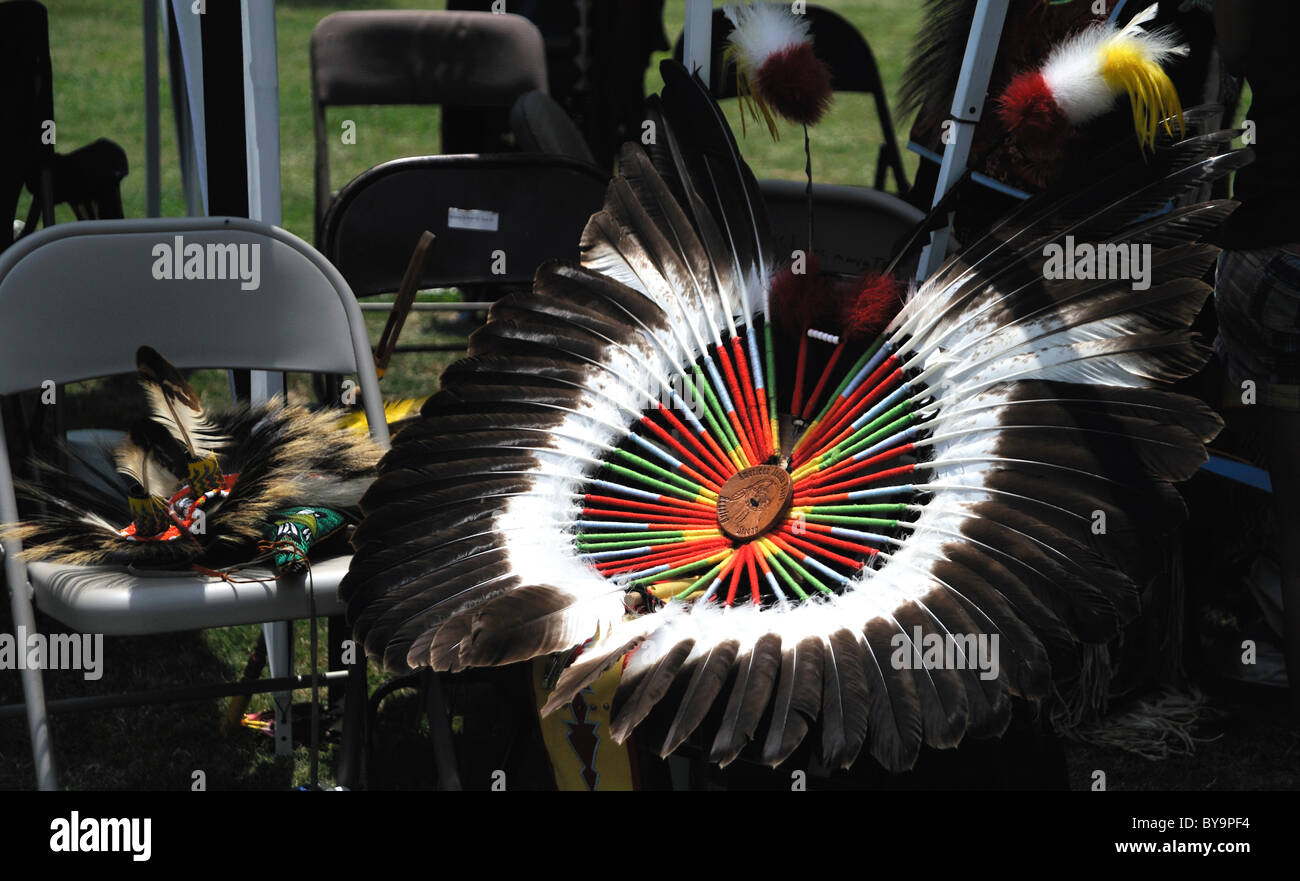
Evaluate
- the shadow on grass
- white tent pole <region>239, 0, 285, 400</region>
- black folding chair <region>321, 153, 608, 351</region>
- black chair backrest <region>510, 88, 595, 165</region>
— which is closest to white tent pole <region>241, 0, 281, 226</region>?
white tent pole <region>239, 0, 285, 400</region>

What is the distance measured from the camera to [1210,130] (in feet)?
7.39

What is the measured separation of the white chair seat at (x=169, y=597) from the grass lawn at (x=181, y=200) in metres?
0.54

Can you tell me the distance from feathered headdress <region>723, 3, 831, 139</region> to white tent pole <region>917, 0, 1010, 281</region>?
0.24 meters

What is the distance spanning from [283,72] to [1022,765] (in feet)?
31.5

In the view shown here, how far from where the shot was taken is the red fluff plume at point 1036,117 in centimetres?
210

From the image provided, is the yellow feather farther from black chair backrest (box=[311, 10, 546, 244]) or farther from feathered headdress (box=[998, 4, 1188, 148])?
black chair backrest (box=[311, 10, 546, 244])

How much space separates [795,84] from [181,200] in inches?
197

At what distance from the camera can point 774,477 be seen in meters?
2.06

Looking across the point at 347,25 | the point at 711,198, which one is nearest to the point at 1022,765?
the point at 711,198

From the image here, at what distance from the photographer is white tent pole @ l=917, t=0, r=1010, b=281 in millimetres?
2203

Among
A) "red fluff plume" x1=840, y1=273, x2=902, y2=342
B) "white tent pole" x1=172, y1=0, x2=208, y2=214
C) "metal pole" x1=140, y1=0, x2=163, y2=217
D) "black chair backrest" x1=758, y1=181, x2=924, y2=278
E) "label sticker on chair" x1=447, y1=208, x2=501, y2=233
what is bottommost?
"red fluff plume" x1=840, y1=273, x2=902, y2=342

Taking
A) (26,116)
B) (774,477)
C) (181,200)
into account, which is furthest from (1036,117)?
(181,200)

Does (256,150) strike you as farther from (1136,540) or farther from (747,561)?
(1136,540)

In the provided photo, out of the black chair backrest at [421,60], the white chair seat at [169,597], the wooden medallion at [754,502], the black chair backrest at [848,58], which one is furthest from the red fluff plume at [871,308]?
the black chair backrest at [421,60]
